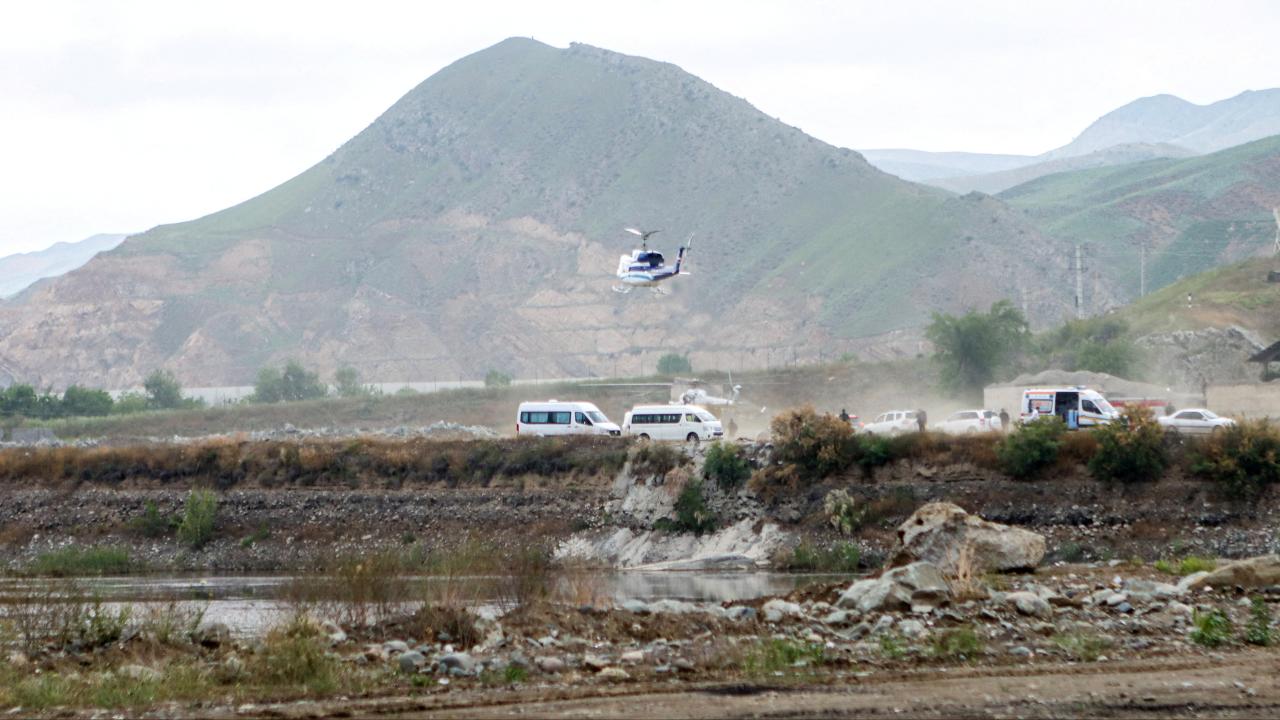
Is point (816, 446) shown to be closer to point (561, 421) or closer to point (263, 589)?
point (561, 421)

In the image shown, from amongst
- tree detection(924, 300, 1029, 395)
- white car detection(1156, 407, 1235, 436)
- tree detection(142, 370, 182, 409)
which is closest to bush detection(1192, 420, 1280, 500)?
white car detection(1156, 407, 1235, 436)

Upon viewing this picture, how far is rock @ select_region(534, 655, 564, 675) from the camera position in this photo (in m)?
18.9

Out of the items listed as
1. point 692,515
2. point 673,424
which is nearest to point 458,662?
point 692,515

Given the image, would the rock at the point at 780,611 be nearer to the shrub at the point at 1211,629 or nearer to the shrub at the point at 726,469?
the shrub at the point at 1211,629

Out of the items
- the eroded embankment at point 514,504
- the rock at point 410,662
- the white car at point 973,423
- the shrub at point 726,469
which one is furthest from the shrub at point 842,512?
the rock at point 410,662

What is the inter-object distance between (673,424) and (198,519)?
17.9m

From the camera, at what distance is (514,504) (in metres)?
52.5

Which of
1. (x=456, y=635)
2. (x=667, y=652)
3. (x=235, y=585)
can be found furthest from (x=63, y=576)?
(x=667, y=652)

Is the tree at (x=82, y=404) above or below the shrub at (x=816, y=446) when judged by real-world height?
below

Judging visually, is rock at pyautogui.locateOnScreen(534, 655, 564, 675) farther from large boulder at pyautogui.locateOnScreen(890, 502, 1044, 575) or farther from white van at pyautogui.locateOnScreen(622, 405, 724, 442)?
white van at pyautogui.locateOnScreen(622, 405, 724, 442)

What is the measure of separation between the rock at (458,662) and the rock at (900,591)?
6.95m

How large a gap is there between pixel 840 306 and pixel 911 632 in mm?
173750

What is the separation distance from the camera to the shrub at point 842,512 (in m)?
46.9

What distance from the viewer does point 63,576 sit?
47.5 meters
